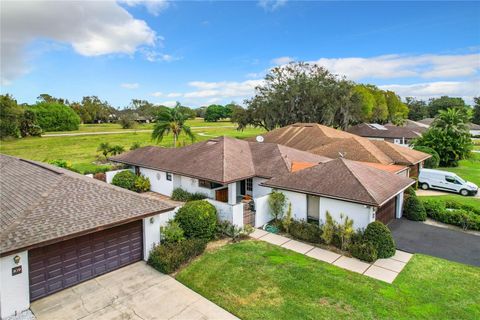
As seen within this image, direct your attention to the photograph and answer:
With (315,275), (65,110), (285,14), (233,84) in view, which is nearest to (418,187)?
(285,14)

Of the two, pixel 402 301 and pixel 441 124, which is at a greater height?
pixel 441 124

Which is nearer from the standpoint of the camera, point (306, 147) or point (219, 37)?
point (219, 37)

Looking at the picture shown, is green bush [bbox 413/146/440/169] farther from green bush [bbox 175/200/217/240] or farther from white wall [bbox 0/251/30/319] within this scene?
white wall [bbox 0/251/30/319]

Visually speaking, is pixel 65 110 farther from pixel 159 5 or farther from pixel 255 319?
pixel 255 319

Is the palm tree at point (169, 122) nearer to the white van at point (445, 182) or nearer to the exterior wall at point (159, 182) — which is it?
the exterior wall at point (159, 182)

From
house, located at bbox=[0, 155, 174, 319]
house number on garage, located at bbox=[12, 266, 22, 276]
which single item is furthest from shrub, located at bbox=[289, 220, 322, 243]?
house number on garage, located at bbox=[12, 266, 22, 276]

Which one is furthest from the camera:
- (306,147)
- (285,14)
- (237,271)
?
(306,147)

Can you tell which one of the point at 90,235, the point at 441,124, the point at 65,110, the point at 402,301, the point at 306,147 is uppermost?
the point at 65,110

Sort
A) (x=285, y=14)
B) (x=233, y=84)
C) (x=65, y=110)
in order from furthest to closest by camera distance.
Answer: (x=65, y=110) < (x=233, y=84) < (x=285, y=14)
